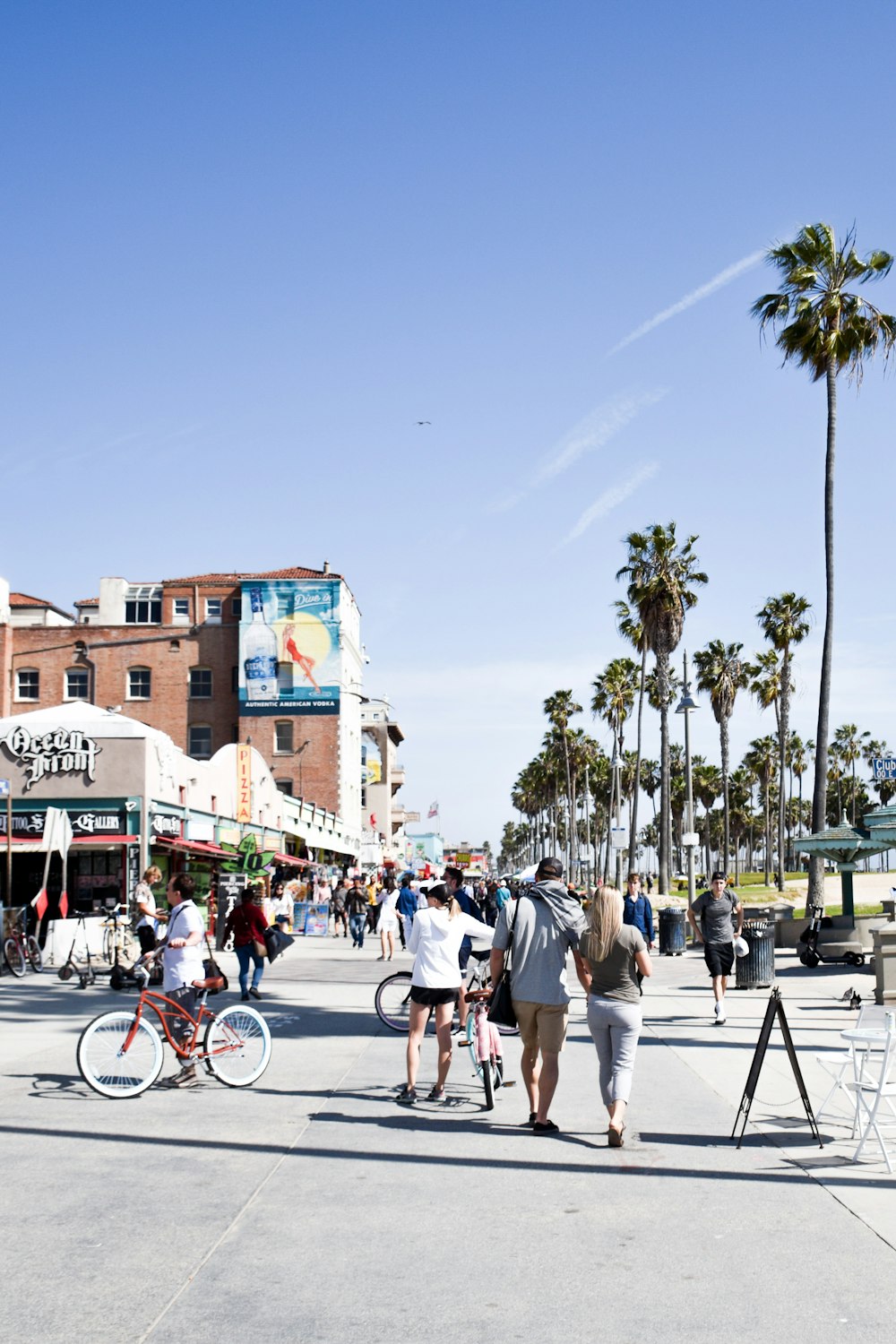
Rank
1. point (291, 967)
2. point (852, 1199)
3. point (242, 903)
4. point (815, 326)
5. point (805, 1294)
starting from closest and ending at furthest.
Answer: point (805, 1294) → point (852, 1199) → point (242, 903) → point (291, 967) → point (815, 326)

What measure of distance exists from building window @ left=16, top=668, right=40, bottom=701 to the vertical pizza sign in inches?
1184

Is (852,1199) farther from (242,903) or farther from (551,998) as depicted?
(242,903)

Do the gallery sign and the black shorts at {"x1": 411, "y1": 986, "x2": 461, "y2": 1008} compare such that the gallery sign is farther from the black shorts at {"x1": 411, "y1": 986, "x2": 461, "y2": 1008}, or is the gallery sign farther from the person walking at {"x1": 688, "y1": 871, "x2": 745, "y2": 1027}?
the black shorts at {"x1": 411, "y1": 986, "x2": 461, "y2": 1008}

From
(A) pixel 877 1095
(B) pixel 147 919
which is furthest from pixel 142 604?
(A) pixel 877 1095

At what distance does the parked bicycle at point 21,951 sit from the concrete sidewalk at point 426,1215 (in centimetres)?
1229

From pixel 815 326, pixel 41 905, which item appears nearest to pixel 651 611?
pixel 815 326

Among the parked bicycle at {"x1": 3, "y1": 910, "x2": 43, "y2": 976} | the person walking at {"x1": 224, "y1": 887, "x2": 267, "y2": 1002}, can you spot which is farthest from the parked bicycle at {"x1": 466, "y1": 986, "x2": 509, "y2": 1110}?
the parked bicycle at {"x1": 3, "y1": 910, "x2": 43, "y2": 976}

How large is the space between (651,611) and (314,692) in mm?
30425

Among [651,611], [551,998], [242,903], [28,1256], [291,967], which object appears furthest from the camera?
[651,611]

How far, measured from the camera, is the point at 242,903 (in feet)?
61.7

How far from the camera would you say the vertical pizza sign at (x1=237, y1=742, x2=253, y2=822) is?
46344 mm

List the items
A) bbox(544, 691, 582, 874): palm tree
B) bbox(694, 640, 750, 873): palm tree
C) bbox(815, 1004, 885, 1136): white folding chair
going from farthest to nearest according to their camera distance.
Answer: bbox(544, 691, 582, 874): palm tree, bbox(694, 640, 750, 873): palm tree, bbox(815, 1004, 885, 1136): white folding chair

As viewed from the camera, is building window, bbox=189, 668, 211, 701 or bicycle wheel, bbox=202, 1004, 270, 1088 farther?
building window, bbox=189, 668, 211, 701

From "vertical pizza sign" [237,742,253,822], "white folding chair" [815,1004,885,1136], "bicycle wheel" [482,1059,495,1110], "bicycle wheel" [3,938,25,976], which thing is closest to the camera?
"white folding chair" [815,1004,885,1136]
